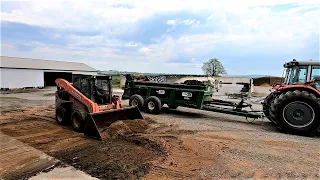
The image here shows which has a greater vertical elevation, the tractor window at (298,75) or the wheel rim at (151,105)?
the tractor window at (298,75)

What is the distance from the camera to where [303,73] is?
24.3 ft

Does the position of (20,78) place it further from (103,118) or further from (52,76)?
(103,118)

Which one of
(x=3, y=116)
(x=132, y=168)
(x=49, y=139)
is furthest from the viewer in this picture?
(x=3, y=116)

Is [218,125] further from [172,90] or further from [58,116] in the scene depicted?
[58,116]

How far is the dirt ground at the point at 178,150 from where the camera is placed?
4340 millimetres

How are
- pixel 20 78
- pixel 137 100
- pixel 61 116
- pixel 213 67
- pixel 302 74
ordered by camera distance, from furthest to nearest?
pixel 213 67
pixel 20 78
pixel 137 100
pixel 61 116
pixel 302 74

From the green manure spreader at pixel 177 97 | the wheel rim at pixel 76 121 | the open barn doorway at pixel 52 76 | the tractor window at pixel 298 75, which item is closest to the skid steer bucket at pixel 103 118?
the wheel rim at pixel 76 121

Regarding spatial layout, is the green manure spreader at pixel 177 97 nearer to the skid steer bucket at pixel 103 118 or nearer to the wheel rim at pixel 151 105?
the wheel rim at pixel 151 105

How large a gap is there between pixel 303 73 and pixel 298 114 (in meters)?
1.33

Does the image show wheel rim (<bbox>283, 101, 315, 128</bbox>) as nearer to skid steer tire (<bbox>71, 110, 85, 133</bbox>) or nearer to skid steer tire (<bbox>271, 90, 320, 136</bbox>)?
skid steer tire (<bbox>271, 90, 320, 136</bbox>)

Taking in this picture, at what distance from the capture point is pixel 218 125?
8320 millimetres

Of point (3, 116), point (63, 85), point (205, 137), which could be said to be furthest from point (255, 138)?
point (3, 116)


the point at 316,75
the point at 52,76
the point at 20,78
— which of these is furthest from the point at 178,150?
the point at 52,76

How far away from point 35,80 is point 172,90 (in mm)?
22094
